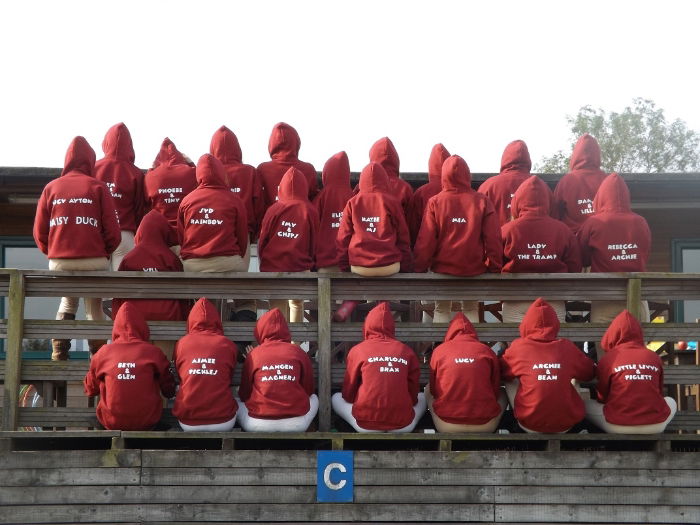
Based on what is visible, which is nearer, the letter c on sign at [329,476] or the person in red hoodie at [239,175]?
the letter c on sign at [329,476]

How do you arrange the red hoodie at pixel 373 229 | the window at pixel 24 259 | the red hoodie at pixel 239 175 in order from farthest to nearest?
1. the window at pixel 24 259
2. the red hoodie at pixel 239 175
3. the red hoodie at pixel 373 229

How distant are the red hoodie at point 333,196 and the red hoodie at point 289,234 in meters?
0.45

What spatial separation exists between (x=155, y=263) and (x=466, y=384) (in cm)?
281

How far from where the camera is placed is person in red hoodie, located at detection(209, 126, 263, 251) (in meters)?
8.95

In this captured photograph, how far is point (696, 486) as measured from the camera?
268 inches

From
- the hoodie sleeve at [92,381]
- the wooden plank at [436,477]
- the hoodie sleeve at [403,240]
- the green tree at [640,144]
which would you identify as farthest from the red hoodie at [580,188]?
the green tree at [640,144]

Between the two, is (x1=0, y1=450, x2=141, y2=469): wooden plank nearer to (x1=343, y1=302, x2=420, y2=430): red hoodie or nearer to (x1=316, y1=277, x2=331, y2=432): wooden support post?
(x1=316, y1=277, x2=331, y2=432): wooden support post

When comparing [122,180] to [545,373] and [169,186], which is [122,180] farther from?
[545,373]

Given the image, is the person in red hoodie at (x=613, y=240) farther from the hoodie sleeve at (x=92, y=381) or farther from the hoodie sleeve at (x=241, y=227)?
the hoodie sleeve at (x=92, y=381)

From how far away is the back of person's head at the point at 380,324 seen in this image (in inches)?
280

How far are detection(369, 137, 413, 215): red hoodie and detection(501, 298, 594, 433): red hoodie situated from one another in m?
2.25

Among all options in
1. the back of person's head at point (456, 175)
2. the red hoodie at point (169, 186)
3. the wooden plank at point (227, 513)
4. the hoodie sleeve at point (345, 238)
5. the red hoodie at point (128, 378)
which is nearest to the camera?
the wooden plank at point (227, 513)

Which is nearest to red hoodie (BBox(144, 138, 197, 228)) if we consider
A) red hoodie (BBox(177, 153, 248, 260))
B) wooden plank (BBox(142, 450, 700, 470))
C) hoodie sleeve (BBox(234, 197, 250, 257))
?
red hoodie (BBox(177, 153, 248, 260))

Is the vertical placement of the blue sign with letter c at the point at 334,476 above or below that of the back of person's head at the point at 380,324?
below
